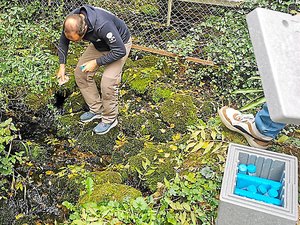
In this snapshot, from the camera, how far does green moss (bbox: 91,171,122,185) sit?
3465 mm

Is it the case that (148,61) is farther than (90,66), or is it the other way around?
(148,61)

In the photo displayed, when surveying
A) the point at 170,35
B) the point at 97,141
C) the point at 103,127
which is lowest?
the point at 97,141

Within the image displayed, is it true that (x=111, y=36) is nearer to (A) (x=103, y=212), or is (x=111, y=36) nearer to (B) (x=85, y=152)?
(B) (x=85, y=152)

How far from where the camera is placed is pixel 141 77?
188 inches

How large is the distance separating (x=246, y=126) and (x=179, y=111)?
1051 mm

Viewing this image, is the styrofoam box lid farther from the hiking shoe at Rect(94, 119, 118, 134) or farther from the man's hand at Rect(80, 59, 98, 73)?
the hiking shoe at Rect(94, 119, 118, 134)

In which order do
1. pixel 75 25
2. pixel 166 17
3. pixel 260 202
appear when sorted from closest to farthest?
pixel 260 202 → pixel 75 25 → pixel 166 17

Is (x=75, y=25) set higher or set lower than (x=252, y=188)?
higher

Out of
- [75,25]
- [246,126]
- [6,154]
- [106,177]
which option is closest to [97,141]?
[106,177]

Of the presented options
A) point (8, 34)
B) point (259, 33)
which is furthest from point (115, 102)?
point (259, 33)

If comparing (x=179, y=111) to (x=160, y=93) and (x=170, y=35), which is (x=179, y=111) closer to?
(x=160, y=93)

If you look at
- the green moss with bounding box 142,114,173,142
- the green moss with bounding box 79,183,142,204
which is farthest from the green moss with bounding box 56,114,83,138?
the green moss with bounding box 79,183,142,204

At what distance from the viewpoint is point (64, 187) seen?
3.60 m

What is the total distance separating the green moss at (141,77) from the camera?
15.3 feet
